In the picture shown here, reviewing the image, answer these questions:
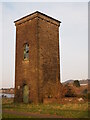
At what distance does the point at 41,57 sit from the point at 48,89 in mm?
3551

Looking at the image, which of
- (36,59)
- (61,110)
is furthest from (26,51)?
(61,110)

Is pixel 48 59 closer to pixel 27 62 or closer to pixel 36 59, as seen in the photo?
pixel 36 59

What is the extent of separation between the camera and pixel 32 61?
22.2m

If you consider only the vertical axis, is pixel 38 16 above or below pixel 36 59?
above

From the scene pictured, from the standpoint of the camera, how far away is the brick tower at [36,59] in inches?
862

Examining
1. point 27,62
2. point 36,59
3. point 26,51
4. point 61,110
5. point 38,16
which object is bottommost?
point 61,110

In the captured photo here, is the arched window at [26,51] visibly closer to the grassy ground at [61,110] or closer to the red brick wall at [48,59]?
the red brick wall at [48,59]

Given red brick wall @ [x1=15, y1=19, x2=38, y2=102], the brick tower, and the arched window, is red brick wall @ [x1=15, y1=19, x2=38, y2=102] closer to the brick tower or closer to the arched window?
the brick tower

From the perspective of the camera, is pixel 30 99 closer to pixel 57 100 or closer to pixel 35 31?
pixel 57 100

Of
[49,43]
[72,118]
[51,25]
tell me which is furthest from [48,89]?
[72,118]

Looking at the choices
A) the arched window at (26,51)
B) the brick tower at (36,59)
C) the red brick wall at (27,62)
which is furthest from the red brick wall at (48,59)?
the arched window at (26,51)

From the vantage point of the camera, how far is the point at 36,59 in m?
21.9

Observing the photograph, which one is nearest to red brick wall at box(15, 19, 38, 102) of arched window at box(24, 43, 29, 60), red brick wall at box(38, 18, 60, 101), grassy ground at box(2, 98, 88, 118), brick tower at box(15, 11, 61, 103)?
brick tower at box(15, 11, 61, 103)

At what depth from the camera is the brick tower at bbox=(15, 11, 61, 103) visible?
21.9m
